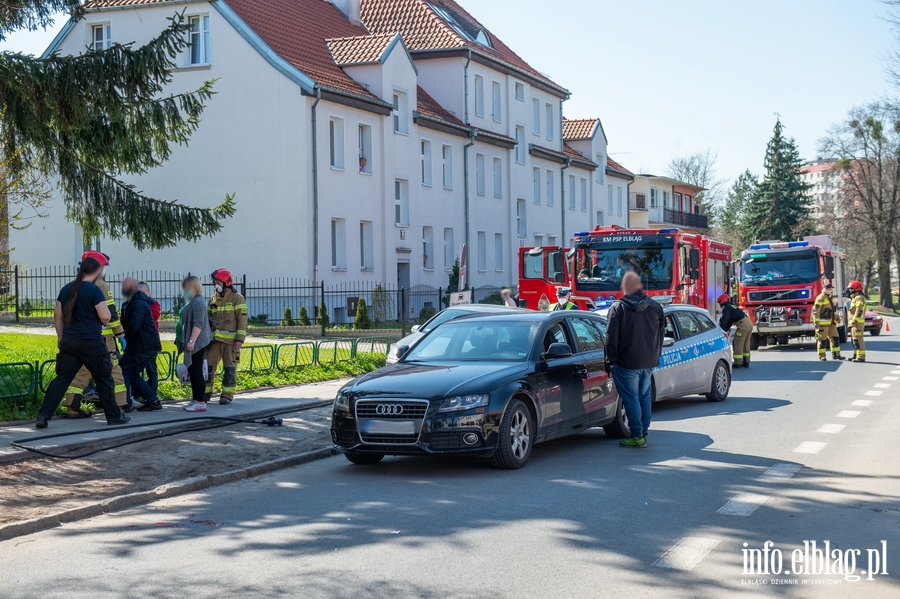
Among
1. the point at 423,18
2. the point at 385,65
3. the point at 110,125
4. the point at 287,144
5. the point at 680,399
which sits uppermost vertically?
the point at 423,18

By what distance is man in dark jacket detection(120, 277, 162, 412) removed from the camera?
44.4 feet

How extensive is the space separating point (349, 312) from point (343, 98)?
7294mm

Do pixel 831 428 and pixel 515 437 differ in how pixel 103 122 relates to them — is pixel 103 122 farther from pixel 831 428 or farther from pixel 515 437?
pixel 831 428

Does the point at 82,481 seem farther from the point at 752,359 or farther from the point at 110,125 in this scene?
the point at 752,359

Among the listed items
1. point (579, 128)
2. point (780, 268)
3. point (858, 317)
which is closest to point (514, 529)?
point (858, 317)

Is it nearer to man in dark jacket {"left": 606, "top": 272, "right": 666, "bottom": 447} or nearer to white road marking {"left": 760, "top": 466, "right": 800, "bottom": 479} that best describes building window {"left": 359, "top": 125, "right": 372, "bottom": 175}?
man in dark jacket {"left": 606, "top": 272, "right": 666, "bottom": 447}

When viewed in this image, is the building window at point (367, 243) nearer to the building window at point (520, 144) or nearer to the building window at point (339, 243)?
the building window at point (339, 243)

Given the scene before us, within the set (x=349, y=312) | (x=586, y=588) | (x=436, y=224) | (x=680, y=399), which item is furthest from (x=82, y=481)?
(x=436, y=224)

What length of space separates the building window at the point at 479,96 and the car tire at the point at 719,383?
3166 centimetres

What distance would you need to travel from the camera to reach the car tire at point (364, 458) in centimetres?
1031

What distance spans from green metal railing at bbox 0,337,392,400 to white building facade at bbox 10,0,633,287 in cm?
1074

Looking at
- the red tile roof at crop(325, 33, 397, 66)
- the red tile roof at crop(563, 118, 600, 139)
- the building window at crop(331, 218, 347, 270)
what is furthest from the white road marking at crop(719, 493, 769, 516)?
the red tile roof at crop(563, 118, 600, 139)

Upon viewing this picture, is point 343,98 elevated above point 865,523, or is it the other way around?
point 343,98

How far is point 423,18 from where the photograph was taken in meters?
46.9
